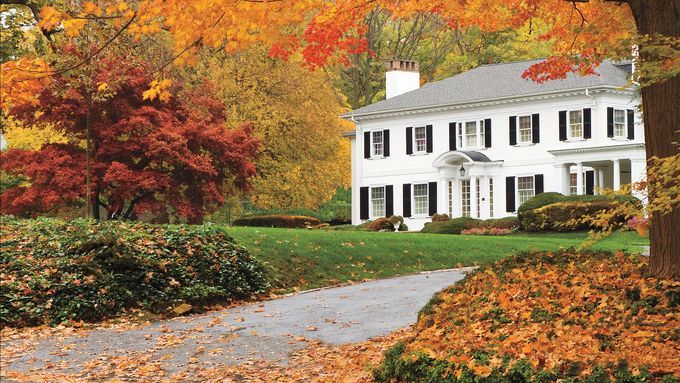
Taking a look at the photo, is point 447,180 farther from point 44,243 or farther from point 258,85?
point 44,243

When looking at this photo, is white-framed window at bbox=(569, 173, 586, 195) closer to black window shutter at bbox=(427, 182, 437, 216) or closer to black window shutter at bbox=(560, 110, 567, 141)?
black window shutter at bbox=(560, 110, 567, 141)

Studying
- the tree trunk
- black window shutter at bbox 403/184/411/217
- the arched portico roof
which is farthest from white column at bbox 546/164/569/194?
the tree trunk

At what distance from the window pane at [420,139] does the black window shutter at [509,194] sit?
14.7 ft

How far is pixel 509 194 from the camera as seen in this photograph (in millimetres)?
42500

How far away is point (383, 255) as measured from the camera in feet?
76.0

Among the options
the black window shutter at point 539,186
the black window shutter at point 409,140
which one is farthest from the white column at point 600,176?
the black window shutter at point 409,140

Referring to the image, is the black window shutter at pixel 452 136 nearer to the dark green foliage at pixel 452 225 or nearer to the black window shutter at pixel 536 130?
the black window shutter at pixel 536 130

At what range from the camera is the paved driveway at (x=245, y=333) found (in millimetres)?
12578

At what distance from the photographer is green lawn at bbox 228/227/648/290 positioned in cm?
2028

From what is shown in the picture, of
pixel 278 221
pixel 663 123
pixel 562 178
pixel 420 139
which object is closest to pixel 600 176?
pixel 562 178

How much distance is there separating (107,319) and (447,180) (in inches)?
1163

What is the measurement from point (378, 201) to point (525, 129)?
7748mm

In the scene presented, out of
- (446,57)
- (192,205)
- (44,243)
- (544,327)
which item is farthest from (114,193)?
(446,57)

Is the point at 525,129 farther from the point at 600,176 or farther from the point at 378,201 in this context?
the point at 378,201
